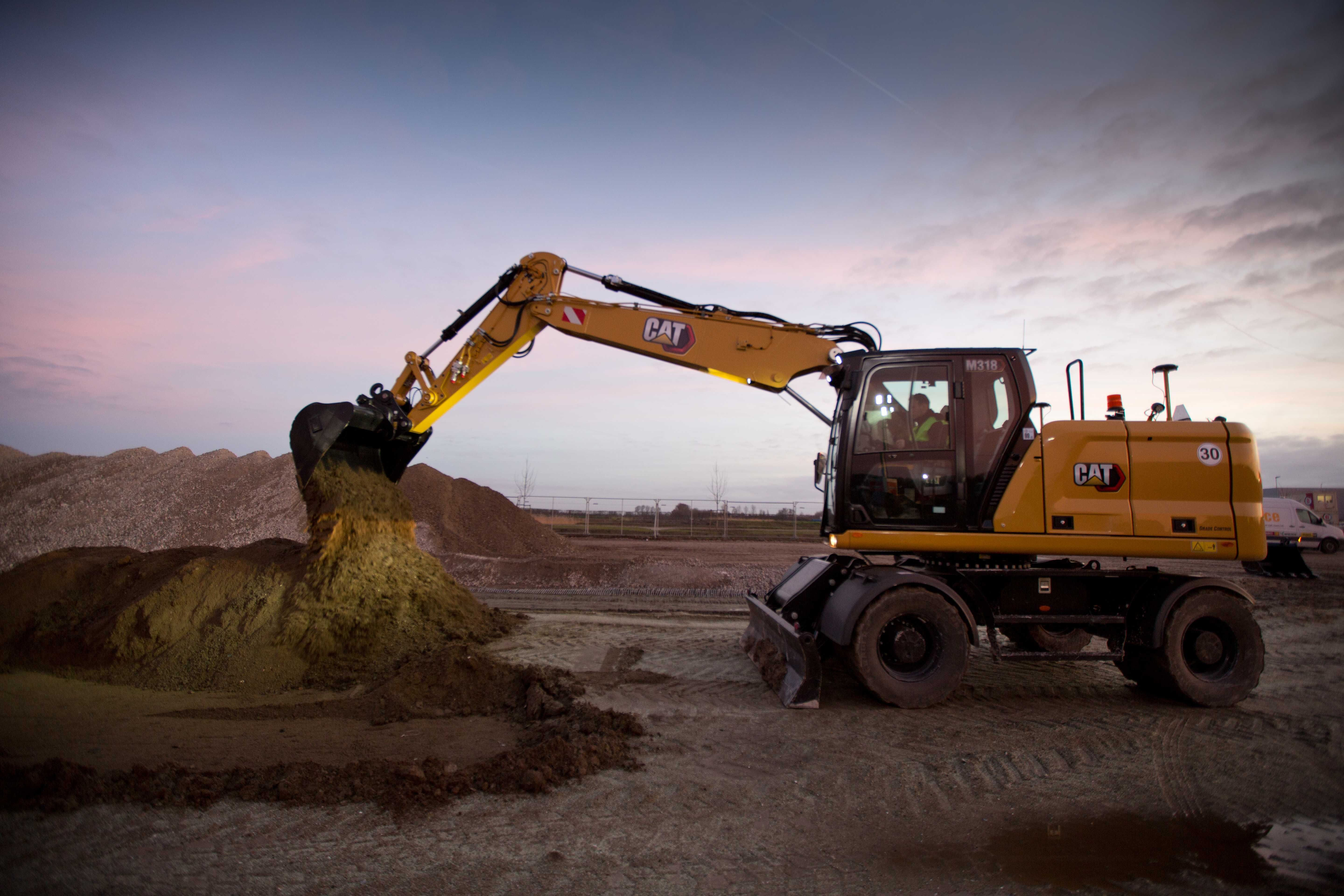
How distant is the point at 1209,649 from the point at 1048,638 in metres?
2.15

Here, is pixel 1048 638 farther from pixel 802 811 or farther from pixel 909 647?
pixel 802 811

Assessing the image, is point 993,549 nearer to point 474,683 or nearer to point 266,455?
point 474,683

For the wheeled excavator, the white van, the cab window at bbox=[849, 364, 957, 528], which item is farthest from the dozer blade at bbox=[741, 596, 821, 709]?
the white van

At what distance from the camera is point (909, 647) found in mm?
6105

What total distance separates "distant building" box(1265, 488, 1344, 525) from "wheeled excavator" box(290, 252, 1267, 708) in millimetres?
37057

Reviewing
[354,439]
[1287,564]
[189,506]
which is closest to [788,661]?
[354,439]

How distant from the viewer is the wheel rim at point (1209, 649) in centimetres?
631

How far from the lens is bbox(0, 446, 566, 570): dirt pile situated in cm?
1795

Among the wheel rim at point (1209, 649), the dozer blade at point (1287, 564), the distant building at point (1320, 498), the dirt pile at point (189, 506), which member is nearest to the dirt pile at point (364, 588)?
the wheel rim at point (1209, 649)

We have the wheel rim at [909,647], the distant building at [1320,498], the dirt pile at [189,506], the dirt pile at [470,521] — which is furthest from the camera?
the distant building at [1320,498]

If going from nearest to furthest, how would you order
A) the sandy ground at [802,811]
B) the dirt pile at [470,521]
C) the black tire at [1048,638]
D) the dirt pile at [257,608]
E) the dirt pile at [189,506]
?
the sandy ground at [802,811] < the dirt pile at [257,608] < the black tire at [1048,638] < the dirt pile at [189,506] < the dirt pile at [470,521]

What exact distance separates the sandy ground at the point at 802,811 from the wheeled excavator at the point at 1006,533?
443mm

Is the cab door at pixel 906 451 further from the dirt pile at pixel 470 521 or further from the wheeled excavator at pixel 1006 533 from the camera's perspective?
the dirt pile at pixel 470 521

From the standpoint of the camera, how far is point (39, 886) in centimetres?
328
